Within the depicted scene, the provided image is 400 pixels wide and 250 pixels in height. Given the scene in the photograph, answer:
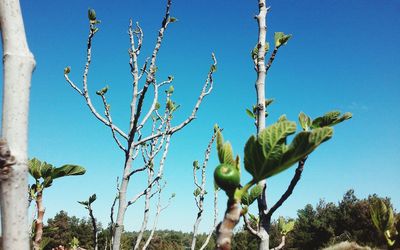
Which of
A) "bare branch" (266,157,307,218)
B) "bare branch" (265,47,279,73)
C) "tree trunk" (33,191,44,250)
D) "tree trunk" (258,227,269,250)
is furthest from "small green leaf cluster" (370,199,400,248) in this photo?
"tree trunk" (33,191,44,250)

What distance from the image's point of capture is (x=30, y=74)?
43.6 inches

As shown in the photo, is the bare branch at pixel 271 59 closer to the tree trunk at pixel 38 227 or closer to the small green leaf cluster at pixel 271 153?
the small green leaf cluster at pixel 271 153

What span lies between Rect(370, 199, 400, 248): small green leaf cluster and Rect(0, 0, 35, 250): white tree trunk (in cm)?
154

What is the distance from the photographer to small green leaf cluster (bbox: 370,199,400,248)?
1659 mm

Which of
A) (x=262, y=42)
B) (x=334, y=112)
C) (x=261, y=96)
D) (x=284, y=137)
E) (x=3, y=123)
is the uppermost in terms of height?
(x=262, y=42)

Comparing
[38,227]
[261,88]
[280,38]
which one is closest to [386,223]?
[261,88]

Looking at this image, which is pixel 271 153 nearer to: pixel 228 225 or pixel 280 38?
pixel 228 225

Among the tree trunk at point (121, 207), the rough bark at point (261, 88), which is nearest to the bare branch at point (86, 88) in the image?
the tree trunk at point (121, 207)

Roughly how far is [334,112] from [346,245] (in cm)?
2605

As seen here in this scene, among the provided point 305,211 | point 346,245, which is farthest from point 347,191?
point 346,245

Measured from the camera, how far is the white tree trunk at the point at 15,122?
0.92 m

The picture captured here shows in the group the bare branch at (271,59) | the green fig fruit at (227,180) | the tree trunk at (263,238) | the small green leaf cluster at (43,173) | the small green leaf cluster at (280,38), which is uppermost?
the small green leaf cluster at (280,38)

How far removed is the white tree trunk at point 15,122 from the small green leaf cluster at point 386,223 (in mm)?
1541

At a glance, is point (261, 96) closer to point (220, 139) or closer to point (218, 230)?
point (220, 139)
